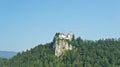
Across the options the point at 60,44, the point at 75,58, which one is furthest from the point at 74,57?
the point at 60,44

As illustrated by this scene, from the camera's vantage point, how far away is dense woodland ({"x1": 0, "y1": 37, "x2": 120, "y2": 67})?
178 metres

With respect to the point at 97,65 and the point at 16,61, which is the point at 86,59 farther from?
the point at 16,61

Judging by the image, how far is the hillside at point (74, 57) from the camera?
582 feet

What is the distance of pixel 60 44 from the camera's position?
608 ft

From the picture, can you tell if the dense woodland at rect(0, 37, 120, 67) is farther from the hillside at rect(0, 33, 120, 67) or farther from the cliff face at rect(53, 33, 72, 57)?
the cliff face at rect(53, 33, 72, 57)

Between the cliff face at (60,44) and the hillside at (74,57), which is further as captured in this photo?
the cliff face at (60,44)

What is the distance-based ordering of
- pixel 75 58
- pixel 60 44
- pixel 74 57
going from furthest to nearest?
pixel 60 44
pixel 74 57
pixel 75 58

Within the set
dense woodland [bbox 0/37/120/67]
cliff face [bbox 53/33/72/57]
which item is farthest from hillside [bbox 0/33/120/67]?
cliff face [bbox 53/33/72/57]

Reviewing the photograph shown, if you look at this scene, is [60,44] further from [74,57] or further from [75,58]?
[75,58]

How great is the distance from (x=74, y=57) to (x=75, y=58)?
2.47 feet

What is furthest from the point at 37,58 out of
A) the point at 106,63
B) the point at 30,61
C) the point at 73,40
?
the point at 106,63

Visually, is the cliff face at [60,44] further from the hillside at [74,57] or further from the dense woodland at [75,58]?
the dense woodland at [75,58]

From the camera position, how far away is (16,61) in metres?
193

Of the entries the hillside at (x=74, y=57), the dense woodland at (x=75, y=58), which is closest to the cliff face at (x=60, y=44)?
the hillside at (x=74, y=57)
